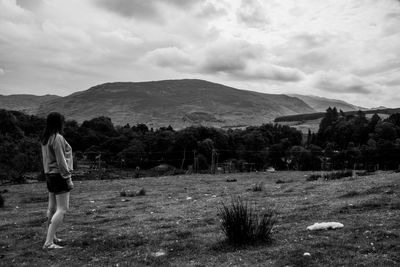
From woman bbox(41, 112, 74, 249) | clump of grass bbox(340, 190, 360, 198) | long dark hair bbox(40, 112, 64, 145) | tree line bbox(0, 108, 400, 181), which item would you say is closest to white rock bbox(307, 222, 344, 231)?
woman bbox(41, 112, 74, 249)

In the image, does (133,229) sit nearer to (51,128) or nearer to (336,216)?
(51,128)

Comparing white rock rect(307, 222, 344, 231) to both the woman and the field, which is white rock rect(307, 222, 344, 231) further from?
the woman

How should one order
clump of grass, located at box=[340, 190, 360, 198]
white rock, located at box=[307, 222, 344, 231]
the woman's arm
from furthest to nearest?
clump of grass, located at box=[340, 190, 360, 198] < white rock, located at box=[307, 222, 344, 231] < the woman's arm

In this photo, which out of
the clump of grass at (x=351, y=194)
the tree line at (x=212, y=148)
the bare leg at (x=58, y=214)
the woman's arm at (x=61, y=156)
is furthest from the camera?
the tree line at (x=212, y=148)

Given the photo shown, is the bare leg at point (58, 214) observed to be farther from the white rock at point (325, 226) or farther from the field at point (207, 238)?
the white rock at point (325, 226)

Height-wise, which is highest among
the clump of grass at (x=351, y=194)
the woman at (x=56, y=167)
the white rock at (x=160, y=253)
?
the woman at (x=56, y=167)

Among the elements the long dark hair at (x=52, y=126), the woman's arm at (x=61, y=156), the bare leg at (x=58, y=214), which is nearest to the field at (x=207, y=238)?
the bare leg at (x=58, y=214)

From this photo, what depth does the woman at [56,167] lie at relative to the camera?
25.4ft

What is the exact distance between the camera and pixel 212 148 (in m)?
66.7

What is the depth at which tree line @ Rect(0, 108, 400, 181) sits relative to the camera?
46456 millimetres

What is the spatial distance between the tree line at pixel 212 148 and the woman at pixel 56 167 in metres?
Answer: 30.7

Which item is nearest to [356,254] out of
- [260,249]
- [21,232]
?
[260,249]

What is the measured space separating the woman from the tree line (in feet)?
101

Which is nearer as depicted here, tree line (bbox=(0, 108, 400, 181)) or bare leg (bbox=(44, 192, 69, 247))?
bare leg (bbox=(44, 192, 69, 247))
